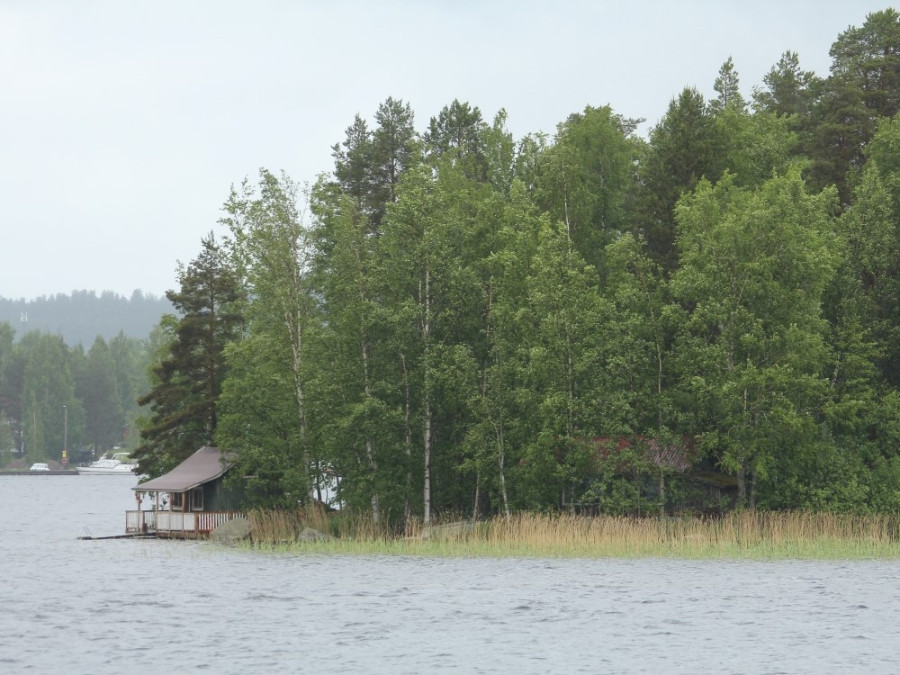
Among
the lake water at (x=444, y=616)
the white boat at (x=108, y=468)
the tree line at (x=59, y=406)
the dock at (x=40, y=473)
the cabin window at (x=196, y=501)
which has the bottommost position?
the lake water at (x=444, y=616)

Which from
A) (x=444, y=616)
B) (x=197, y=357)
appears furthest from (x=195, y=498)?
(x=444, y=616)

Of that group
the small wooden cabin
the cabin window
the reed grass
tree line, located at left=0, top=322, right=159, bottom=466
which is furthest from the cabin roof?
tree line, located at left=0, top=322, right=159, bottom=466

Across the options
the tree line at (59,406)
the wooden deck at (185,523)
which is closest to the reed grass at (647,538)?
the wooden deck at (185,523)

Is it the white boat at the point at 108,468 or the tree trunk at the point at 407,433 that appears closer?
the tree trunk at the point at 407,433

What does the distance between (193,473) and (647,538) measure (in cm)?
2474

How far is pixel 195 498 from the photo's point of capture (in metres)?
58.8

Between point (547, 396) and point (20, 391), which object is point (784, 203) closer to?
point (547, 396)

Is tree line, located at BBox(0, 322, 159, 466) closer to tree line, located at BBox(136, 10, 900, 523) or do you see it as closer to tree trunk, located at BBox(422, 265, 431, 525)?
tree line, located at BBox(136, 10, 900, 523)

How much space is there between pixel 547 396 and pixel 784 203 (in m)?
12.6

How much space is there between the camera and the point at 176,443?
63.5 meters

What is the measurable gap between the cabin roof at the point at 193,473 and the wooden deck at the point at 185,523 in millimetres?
1541

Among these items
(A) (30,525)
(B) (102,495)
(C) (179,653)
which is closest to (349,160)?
(A) (30,525)

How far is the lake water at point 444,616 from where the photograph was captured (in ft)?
78.8

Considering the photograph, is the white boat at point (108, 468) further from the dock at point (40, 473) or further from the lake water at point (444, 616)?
the lake water at point (444, 616)
